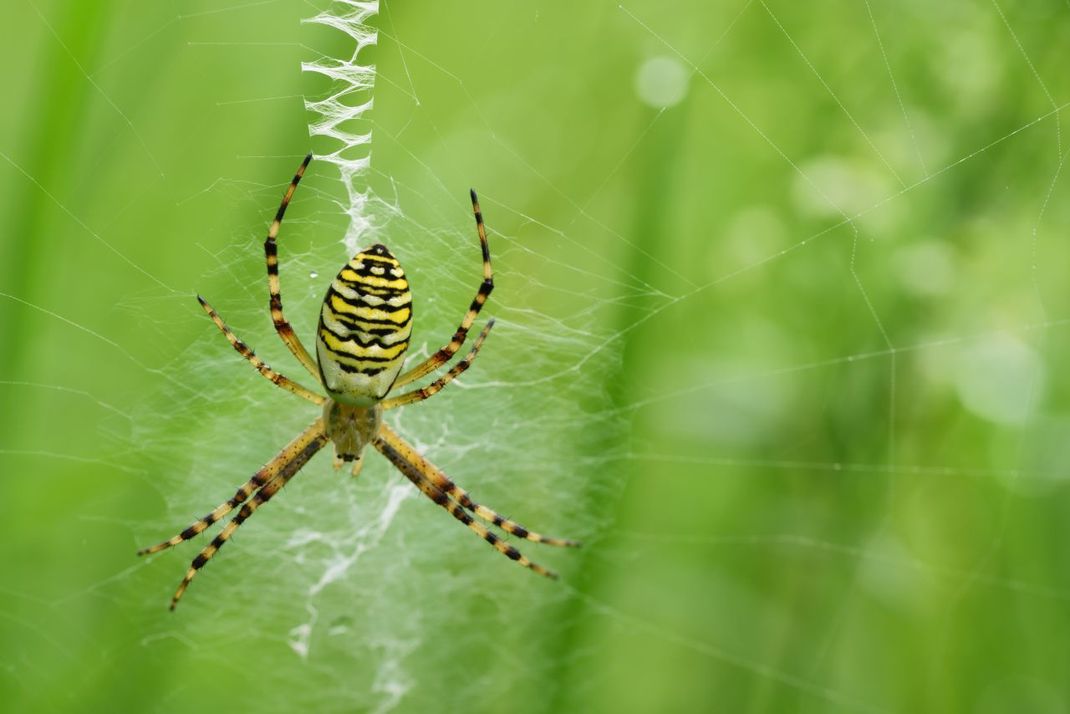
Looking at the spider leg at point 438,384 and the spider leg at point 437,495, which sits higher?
the spider leg at point 438,384

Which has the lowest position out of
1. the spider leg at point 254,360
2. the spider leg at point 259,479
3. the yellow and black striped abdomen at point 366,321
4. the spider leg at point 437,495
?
the spider leg at point 259,479

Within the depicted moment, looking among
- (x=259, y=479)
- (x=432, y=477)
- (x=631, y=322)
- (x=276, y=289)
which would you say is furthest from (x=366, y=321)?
(x=432, y=477)

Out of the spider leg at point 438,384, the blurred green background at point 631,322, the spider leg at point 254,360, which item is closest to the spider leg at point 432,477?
the blurred green background at point 631,322

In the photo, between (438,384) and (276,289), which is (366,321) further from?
(438,384)

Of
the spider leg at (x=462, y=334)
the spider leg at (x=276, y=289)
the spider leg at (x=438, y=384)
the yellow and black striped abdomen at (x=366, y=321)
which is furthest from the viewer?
the spider leg at (x=438, y=384)

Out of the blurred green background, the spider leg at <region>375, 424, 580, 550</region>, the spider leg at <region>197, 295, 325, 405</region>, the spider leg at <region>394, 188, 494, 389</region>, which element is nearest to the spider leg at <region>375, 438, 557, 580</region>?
the spider leg at <region>375, 424, 580, 550</region>

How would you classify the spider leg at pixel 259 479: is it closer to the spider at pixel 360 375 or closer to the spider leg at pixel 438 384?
the spider at pixel 360 375

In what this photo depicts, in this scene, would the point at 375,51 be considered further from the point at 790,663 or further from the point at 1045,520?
the point at 1045,520
